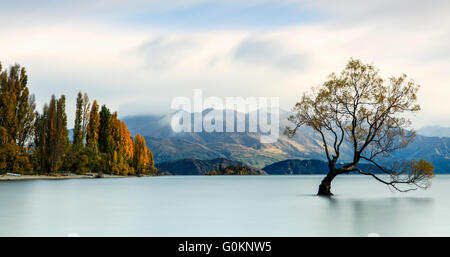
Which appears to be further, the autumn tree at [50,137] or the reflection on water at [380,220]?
the autumn tree at [50,137]

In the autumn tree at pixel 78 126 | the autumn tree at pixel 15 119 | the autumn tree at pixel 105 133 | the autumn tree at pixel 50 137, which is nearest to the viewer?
the autumn tree at pixel 15 119

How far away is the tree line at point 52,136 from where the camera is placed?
7538 cm

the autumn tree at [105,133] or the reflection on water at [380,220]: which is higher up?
the autumn tree at [105,133]

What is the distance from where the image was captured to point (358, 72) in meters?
36.4

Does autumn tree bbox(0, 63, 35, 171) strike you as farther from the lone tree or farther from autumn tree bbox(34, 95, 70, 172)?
the lone tree

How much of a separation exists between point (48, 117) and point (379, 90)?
67585mm

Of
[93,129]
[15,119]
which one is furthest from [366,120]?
[93,129]

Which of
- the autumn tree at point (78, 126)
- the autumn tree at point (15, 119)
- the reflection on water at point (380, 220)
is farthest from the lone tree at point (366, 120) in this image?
the autumn tree at point (78, 126)

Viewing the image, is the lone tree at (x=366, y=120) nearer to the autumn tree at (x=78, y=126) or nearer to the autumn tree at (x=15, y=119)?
the autumn tree at (x=15, y=119)

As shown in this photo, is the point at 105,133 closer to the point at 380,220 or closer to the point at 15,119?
A: the point at 15,119

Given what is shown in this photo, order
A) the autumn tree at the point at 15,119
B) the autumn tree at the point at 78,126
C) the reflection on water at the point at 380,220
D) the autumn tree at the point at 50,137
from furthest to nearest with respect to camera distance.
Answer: the autumn tree at the point at 78,126 < the autumn tree at the point at 50,137 < the autumn tree at the point at 15,119 < the reflection on water at the point at 380,220
